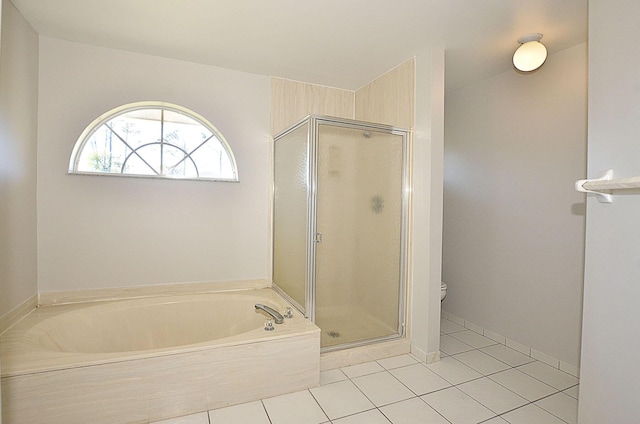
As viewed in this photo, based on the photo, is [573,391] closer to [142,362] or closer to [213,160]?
[142,362]

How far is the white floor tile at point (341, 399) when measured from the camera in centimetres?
176

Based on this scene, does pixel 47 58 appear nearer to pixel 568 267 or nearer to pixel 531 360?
pixel 568 267

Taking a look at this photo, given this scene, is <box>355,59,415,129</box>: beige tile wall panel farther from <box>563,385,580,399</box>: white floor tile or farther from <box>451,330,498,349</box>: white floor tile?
<box>563,385,580,399</box>: white floor tile

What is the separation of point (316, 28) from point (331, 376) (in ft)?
7.70

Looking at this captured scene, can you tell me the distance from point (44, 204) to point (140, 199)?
611 millimetres

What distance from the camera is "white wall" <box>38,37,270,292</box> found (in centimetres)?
231

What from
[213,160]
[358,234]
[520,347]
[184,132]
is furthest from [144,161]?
[520,347]

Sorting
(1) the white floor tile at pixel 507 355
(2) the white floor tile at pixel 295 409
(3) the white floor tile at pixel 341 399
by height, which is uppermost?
(2) the white floor tile at pixel 295 409

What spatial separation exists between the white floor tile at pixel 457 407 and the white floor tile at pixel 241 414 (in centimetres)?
96

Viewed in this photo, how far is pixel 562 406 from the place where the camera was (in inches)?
72.3

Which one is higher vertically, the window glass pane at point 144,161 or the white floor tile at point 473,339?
the window glass pane at point 144,161

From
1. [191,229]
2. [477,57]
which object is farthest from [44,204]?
[477,57]

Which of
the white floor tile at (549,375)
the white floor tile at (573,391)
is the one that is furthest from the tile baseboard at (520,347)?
the white floor tile at (573,391)

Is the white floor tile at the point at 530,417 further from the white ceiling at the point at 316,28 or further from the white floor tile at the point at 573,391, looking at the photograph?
the white ceiling at the point at 316,28
